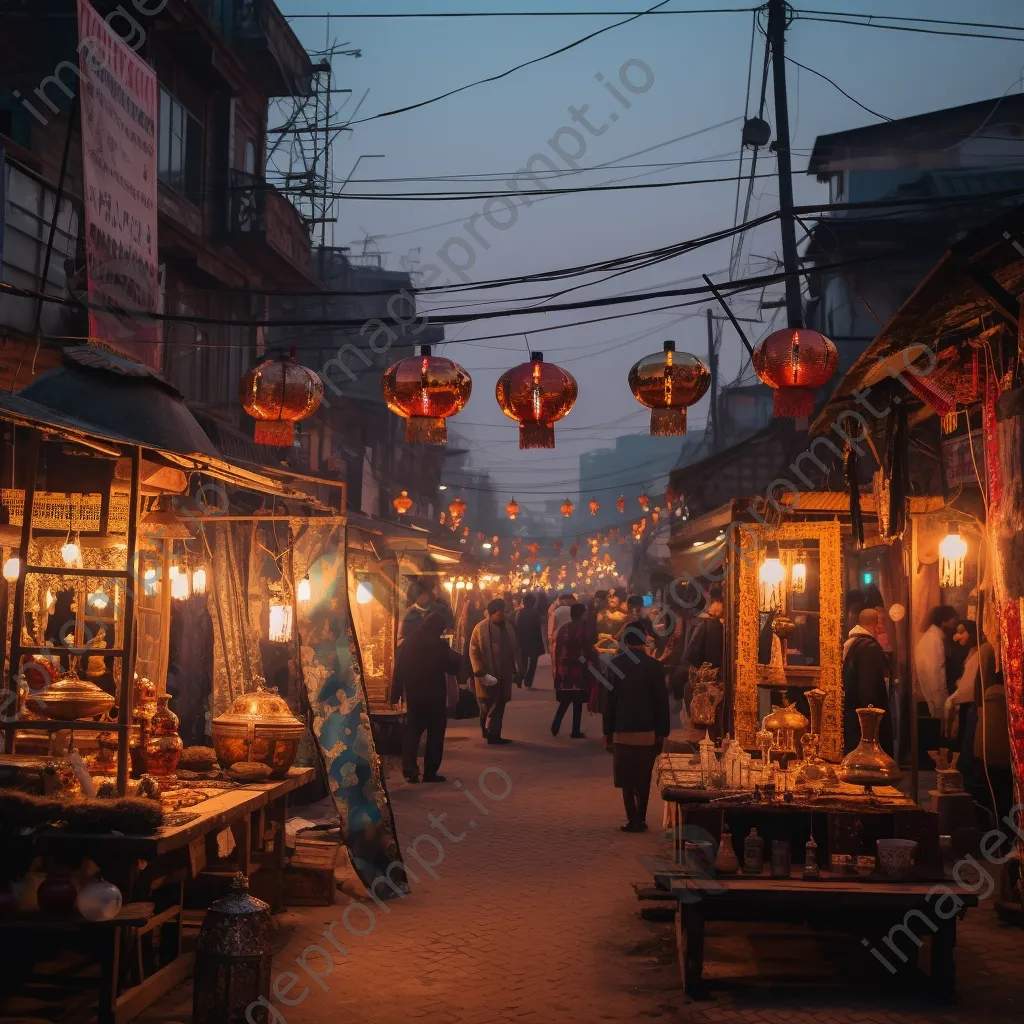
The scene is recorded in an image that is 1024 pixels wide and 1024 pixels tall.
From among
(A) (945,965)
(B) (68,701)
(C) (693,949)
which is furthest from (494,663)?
(A) (945,965)

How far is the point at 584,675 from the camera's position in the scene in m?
18.6

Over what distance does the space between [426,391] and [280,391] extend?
1.43 metres

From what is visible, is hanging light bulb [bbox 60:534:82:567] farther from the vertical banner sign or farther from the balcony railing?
the balcony railing

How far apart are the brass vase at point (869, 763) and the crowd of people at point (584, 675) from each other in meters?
2.89

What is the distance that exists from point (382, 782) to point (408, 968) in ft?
6.54

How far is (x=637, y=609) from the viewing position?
13.0 m

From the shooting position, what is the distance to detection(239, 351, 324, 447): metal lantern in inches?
384

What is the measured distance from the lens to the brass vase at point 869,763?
7.98 m

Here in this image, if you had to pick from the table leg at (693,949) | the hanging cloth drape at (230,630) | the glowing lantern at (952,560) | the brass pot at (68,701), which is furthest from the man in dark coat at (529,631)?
the brass pot at (68,701)

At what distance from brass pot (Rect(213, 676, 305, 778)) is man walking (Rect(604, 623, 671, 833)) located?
359cm

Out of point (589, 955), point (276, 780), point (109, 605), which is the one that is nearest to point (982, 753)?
point (589, 955)

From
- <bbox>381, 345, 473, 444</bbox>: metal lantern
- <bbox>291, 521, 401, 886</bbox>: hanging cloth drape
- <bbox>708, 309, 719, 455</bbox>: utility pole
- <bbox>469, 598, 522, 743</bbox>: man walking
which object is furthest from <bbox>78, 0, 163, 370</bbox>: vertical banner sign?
<bbox>708, 309, 719, 455</bbox>: utility pole

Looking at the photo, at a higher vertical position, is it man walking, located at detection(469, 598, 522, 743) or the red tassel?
the red tassel

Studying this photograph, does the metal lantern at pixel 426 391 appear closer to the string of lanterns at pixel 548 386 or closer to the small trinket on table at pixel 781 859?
the string of lanterns at pixel 548 386
